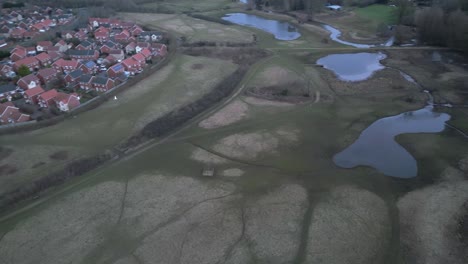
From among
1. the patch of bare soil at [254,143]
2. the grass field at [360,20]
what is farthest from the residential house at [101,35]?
the grass field at [360,20]

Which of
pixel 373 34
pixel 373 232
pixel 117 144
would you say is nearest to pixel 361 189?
pixel 373 232

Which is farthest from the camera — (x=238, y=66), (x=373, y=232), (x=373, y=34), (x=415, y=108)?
(x=373, y=34)

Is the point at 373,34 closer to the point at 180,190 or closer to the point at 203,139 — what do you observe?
the point at 203,139

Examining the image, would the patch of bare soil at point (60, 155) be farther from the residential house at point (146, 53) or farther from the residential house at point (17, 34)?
the residential house at point (17, 34)

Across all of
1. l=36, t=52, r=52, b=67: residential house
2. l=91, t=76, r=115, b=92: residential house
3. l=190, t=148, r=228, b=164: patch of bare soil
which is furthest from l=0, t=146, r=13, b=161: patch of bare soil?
l=36, t=52, r=52, b=67: residential house

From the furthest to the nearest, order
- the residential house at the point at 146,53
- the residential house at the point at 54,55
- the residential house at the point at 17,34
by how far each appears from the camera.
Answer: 1. the residential house at the point at 17,34
2. the residential house at the point at 146,53
3. the residential house at the point at 54,55

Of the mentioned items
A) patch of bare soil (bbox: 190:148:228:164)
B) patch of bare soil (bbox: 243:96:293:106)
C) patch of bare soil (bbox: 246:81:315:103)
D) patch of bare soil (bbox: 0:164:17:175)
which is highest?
patch of bare soil (bbox: 246:81:315:103)

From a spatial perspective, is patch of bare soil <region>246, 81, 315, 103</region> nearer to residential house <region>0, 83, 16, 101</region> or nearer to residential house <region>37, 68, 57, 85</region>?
residential house <region>37, 68, 57, 85</region>
